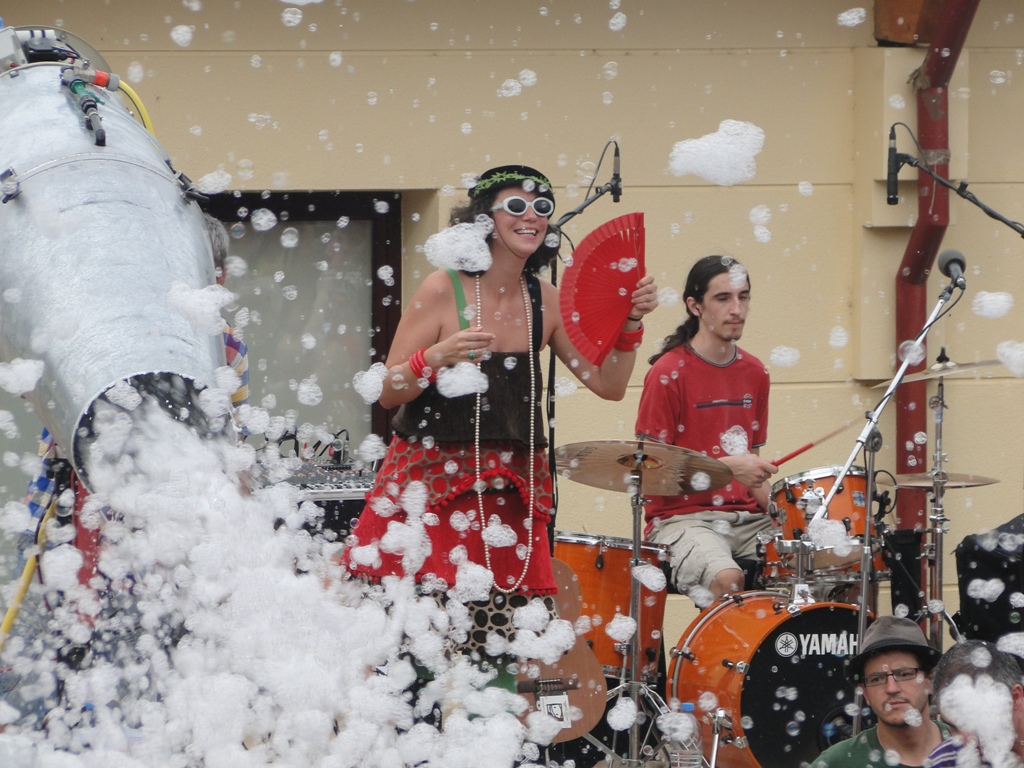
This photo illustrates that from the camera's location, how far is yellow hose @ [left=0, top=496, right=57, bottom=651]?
2.53 metres

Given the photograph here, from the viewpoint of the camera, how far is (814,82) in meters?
6.13

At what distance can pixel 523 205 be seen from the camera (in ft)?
11.3

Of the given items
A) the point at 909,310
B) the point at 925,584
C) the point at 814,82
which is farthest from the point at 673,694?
the point at 814,82

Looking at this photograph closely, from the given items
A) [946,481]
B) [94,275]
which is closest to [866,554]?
[946,481]

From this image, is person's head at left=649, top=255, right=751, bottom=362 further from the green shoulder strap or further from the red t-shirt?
the green shoulder strap

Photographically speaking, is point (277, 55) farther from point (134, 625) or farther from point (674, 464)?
point (134, 625)

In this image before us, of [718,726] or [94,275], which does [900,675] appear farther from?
[94,275]

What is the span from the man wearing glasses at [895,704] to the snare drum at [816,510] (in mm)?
982

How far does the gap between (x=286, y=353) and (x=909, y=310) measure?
263cm

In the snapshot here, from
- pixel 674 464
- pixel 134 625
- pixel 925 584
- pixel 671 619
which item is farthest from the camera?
pixel 671 619

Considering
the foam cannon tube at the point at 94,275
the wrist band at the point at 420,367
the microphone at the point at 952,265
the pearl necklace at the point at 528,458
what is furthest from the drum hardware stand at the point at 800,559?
the foam cannon tube at the point at 94,275

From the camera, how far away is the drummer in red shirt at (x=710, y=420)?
466 centimetres

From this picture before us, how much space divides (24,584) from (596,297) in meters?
1.51

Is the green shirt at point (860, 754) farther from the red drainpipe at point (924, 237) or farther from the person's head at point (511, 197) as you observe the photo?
the red drainpipe at point (924, 237)
